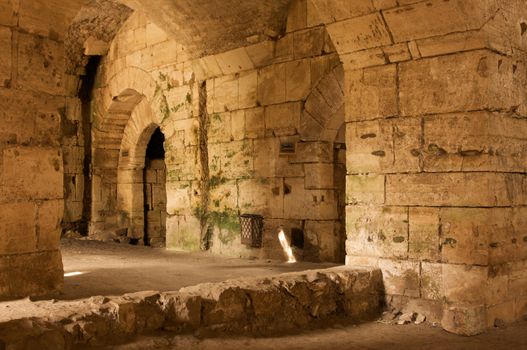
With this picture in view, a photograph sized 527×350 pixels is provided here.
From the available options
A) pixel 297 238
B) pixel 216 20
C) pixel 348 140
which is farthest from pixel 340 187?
pixel 216 20

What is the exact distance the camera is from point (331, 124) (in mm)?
7008

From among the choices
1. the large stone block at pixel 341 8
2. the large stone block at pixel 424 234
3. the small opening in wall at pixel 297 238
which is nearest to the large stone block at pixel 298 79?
the small opening in wall at pixel 297 238

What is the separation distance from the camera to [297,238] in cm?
715

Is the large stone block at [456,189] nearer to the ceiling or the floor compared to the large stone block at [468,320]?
nearer to the ceiling

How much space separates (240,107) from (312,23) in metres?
1.62

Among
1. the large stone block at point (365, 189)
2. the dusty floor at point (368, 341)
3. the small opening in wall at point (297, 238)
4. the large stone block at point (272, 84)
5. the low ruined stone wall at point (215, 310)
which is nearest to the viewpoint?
the low ruined stone wall at point (215, 310)

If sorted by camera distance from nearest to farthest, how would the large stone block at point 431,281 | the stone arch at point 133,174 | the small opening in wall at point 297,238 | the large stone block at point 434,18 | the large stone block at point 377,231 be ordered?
the large stone block at point 434,18, the large stone block at point 431,281, the large stone block at point 377,231, the small opening in wall at point 297,238, the stone arch at point 133,174

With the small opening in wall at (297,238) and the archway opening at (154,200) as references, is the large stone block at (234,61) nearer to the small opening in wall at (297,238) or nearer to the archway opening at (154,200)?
the small opening in wall at (297,238)

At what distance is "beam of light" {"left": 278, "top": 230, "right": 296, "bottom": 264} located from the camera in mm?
7105

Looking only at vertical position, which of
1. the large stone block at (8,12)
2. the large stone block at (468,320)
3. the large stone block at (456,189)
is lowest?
the large stone block at (468,320)

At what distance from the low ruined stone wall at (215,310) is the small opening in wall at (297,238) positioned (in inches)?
84.6

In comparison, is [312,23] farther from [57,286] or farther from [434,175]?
[57,286]

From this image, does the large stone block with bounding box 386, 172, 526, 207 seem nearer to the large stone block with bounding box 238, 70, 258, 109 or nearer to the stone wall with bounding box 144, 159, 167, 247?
the large stone block with bounding box 238, 70, 258, 109

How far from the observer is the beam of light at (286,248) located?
711 centimetres
